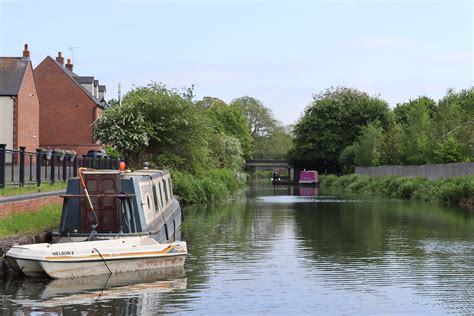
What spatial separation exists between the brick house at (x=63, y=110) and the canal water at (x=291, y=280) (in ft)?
115

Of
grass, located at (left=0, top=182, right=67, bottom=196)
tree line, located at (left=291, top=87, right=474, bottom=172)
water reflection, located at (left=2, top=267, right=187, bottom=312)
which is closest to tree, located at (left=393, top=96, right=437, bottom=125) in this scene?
tree line, located at (left=291, top=87, right=474, bottom=172)

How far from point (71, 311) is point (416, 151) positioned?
5089 centimetres

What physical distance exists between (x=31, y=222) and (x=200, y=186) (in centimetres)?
2660

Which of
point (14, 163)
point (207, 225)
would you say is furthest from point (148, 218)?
point (207, 225)

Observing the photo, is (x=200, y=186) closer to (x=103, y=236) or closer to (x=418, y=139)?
(x=418, y=139)

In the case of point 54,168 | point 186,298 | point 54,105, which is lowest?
point 186,298

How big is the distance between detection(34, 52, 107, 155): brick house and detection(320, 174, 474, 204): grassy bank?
22.0m

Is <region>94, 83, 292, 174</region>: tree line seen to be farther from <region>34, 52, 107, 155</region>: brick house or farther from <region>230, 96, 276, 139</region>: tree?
<region>230, 96, 276, 139</region>: tree

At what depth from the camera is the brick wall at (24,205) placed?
17.2 meters

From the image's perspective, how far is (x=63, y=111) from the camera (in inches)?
2436

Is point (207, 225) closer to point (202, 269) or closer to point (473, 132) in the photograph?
point (202, 269)

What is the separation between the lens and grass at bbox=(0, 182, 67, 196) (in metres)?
18.9

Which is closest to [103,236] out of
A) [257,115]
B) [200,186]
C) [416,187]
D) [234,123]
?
[200,186]

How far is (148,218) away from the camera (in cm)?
1922
